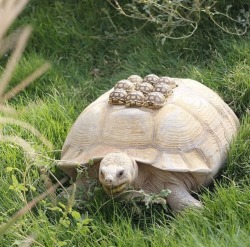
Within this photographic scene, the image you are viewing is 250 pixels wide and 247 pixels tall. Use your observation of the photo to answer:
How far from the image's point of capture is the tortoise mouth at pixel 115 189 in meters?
2.94

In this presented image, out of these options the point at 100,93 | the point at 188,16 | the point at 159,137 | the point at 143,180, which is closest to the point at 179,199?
the point at 143,180

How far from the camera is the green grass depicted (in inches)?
108

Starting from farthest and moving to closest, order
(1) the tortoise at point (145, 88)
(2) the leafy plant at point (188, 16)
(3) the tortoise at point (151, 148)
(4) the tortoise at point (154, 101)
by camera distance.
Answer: (2) the leafy plant at point (188, 16) → (1) the tortoise at point (145, 88) → (4) the tortoise at point (154, 101) → (3) the tortoise at point (151, 148)

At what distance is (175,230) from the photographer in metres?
2.73

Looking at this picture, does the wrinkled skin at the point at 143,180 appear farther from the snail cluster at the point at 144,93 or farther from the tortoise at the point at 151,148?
the snail cluster at the point at 144,93

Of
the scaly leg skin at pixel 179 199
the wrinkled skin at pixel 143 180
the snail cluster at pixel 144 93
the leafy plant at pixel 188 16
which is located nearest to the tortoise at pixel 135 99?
the snail cluster at pixel 144 93

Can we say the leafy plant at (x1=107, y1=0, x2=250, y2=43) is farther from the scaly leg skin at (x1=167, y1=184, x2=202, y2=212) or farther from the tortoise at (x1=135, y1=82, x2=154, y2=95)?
the scaly leg skin at (x1=167, y1=184, x2=202, y2=212)

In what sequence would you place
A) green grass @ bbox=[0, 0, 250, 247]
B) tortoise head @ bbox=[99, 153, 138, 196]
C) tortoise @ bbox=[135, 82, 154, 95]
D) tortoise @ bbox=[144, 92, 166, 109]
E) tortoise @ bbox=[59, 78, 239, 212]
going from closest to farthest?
1. green grass @ bbox=[0, 0, 250, 247]
2. tortoise head @ bbox=[99, 153, 138, 196]
3. tortoise @ bbox=[59, 78, 239, 212]
4. tortoise @ bbox=[144, 92, 166, 109]
5. tortoise @ bbox=[135, 82, 154, 95]

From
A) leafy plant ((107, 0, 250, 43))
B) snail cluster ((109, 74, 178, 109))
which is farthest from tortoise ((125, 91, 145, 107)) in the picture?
leafy plant ((107, 0, 250, 43))

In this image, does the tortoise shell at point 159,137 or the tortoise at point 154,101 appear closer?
the tortoise shell at point 159,137

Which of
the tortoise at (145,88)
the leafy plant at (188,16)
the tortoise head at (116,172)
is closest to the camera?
the tortoise head at (116,172)

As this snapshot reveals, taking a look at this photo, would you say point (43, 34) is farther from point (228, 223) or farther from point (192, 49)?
point (228, 223)

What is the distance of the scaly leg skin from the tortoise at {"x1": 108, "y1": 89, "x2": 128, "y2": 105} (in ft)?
1.71

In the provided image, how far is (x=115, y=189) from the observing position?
2947 mm
